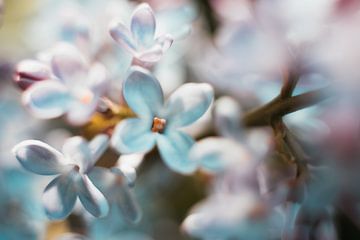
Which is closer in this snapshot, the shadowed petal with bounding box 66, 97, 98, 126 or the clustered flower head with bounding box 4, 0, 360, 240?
the clustered flower head with bounding box 4, 0, 360, 240

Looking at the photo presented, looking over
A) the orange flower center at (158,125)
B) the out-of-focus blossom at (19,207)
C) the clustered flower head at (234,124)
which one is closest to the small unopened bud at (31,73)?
the clustered flower head at (234,124)

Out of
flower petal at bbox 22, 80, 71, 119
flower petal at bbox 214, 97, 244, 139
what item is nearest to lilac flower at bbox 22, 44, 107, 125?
flower petal at bbox 22, 80, 71, 119

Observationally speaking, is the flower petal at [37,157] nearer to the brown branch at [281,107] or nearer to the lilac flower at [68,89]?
the lilac flower at [68,89]

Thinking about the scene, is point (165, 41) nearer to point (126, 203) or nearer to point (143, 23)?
point (143, 23)

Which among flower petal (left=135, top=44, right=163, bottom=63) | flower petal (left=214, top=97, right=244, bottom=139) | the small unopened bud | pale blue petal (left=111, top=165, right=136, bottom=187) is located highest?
flower petal (left=135, top=44, right=163, bottom=63)

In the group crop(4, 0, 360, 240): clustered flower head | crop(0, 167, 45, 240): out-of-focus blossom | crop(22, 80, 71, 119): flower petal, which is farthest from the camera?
crop(0, 167, 45, 240): out-of-focus blossom

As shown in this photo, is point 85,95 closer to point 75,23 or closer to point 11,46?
point 75,23

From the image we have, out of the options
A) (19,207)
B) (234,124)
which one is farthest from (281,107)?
(19,207)

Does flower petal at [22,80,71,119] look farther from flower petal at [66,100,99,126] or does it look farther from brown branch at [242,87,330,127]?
brown branch at [242,87,330,127]
